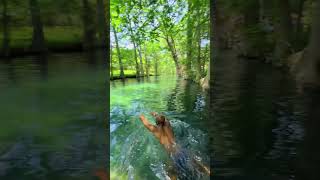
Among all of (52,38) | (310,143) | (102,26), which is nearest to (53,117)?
(52,38)

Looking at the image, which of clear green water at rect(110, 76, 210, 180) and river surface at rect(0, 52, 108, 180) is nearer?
river surface at rect(0, 52, 108, 180)

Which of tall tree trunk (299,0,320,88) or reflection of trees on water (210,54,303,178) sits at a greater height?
tall tree trunk (299,0,320,88)

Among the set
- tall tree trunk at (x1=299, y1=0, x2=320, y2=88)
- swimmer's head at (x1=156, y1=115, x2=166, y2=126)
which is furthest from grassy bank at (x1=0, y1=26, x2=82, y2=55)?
tall tree trunk at (x1=299, y1=0, x2=320, y2=88)

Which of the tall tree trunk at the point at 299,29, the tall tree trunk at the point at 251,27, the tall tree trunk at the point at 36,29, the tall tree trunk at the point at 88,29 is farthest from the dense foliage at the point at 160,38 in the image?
the tall tree trunk at the point at 299,29

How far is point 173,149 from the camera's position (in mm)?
2467

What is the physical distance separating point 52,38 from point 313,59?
1.33 m

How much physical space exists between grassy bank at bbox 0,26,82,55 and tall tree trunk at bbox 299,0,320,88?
1165 mm

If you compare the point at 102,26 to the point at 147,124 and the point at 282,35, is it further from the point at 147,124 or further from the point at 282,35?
the point at 282,35

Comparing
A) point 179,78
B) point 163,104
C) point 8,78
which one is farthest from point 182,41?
point 8,78

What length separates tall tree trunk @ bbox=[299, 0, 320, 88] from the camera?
7.69ft

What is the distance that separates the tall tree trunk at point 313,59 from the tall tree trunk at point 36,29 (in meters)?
1.34

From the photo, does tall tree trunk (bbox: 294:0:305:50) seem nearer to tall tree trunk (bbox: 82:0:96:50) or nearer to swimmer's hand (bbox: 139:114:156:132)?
swimmer's hand (bbox: 139:114:156:132)

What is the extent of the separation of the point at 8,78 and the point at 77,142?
468 mm

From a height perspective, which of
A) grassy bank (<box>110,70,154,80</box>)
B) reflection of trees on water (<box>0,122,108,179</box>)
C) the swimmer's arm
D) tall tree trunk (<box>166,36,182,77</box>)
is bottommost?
reflection of trees on water (<box>0,122,108,179</box>)
